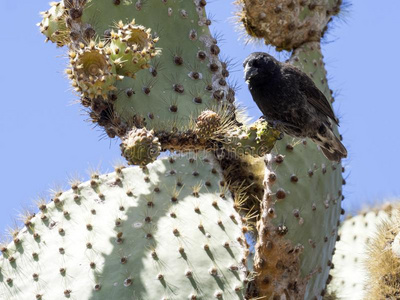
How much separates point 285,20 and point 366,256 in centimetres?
138

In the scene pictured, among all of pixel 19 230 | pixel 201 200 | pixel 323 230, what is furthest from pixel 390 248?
pixel 19 230

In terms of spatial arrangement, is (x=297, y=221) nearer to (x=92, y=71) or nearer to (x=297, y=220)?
(x=297, y=220)

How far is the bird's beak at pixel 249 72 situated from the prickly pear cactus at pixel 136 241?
0.40 m

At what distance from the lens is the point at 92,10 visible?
11.1 ft

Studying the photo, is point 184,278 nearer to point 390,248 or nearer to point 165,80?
point 165,80

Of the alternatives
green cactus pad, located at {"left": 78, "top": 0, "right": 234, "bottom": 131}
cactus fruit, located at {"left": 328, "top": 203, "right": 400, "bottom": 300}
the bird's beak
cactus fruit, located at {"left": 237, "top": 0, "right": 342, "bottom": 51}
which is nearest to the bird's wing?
the bird's beak

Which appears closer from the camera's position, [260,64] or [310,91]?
[260,64]

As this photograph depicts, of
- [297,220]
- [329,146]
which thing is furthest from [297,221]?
[329,146]

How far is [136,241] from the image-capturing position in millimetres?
3127

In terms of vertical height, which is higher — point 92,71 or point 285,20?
point 285,20

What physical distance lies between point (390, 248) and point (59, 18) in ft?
6.60

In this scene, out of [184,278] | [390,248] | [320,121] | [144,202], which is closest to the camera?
[184,278]

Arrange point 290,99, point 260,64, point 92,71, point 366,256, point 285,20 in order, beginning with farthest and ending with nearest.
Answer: point 366,256
point 285,20
point 290,99
point 260,64
point 92,71

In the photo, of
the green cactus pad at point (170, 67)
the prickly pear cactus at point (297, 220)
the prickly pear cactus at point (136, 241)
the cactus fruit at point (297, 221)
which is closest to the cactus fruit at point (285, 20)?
the prickly pear cactus at point (297, 220)
